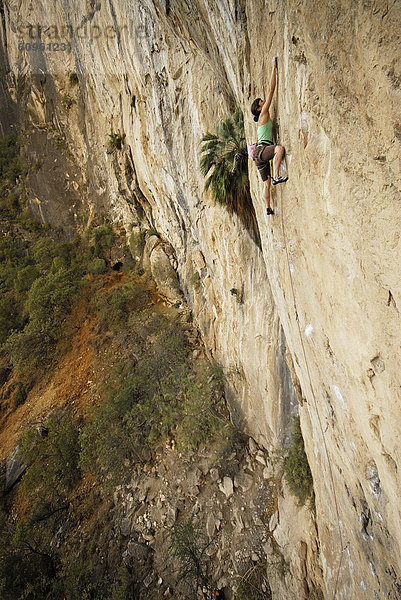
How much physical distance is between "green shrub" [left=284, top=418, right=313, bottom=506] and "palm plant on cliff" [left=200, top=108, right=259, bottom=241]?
5.03 metres

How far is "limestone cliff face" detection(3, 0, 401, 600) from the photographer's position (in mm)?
2256

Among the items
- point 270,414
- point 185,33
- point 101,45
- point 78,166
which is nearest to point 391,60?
point 185,33

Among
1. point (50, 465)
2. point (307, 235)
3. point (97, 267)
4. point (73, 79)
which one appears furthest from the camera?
point (73, 79)

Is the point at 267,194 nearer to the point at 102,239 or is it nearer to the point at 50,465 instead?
the point at 50,465

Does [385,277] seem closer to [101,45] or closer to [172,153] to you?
[172,153]

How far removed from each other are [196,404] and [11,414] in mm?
7605

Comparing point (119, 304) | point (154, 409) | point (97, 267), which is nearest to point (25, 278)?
point (97, 267)

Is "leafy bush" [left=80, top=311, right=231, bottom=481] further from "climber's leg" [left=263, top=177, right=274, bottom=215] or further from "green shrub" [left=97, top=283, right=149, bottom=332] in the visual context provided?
"climber's leg" [left=263, top=177, right=274, bottom=215]

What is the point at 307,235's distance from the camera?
329 centimetres

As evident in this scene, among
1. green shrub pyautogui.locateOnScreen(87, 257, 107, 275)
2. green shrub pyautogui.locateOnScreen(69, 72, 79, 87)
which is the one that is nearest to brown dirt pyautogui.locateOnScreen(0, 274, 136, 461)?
green shrub pyautogui.locateOnScreen(87, 257, 107, 275)

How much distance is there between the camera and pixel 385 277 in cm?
225

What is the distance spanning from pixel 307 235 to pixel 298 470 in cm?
557

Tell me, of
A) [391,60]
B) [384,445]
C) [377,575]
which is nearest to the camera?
[391,60]

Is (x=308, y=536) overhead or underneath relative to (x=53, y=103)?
underneath
